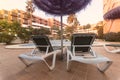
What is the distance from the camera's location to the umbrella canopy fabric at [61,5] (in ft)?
16.2

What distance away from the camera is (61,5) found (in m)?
5.01

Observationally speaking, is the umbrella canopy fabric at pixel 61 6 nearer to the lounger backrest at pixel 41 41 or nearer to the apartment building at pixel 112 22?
the lounger backrest at pixel 41 41

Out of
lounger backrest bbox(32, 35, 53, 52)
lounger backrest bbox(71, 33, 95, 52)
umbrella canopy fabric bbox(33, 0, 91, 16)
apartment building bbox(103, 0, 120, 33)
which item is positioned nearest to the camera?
lounger backrest bbox(71, 33, 95, 52)

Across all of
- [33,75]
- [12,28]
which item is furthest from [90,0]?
[12,28]

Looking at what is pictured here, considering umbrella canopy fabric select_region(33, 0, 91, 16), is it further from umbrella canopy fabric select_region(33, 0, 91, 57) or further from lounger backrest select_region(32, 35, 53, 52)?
lounger backrest select_region(32, 35, 53, 52)

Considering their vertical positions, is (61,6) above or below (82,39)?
above

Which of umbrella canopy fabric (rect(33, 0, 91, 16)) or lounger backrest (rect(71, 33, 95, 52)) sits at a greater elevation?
umbrella canopy fabric (rect(33, 0, 91, 16))

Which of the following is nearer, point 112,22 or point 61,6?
point 61,6

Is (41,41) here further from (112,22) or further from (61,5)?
(112,22)

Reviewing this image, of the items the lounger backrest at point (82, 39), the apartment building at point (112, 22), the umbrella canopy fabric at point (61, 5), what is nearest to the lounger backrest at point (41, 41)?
the lounger backrest at point (82, 39)

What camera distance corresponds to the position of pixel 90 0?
16.9ft

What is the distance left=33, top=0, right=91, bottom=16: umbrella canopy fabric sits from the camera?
495 centimetres

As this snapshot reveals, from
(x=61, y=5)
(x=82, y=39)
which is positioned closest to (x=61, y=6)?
(x=61, y=5)

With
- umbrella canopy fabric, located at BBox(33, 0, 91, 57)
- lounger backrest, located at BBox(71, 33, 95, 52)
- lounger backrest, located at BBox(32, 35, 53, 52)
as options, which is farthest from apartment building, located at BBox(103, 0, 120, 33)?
lounger backrest, located at BBox(32, 35, 53, 52)
